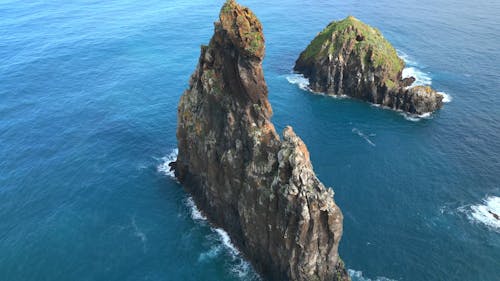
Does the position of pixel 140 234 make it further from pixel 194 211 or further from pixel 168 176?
pixel 168 176

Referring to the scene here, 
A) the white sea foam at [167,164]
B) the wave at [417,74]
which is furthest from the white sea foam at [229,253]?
the wave at [417,74]

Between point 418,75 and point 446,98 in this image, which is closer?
point 446,98

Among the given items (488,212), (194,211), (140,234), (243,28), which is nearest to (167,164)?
(194,211)

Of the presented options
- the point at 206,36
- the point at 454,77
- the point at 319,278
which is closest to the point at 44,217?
the point at 319,278

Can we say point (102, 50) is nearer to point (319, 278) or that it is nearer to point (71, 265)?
point (71, 265)

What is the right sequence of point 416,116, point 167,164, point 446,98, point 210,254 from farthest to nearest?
1. point 446,98
2. point 416,116
3. point 167,164
4. point 210,254
